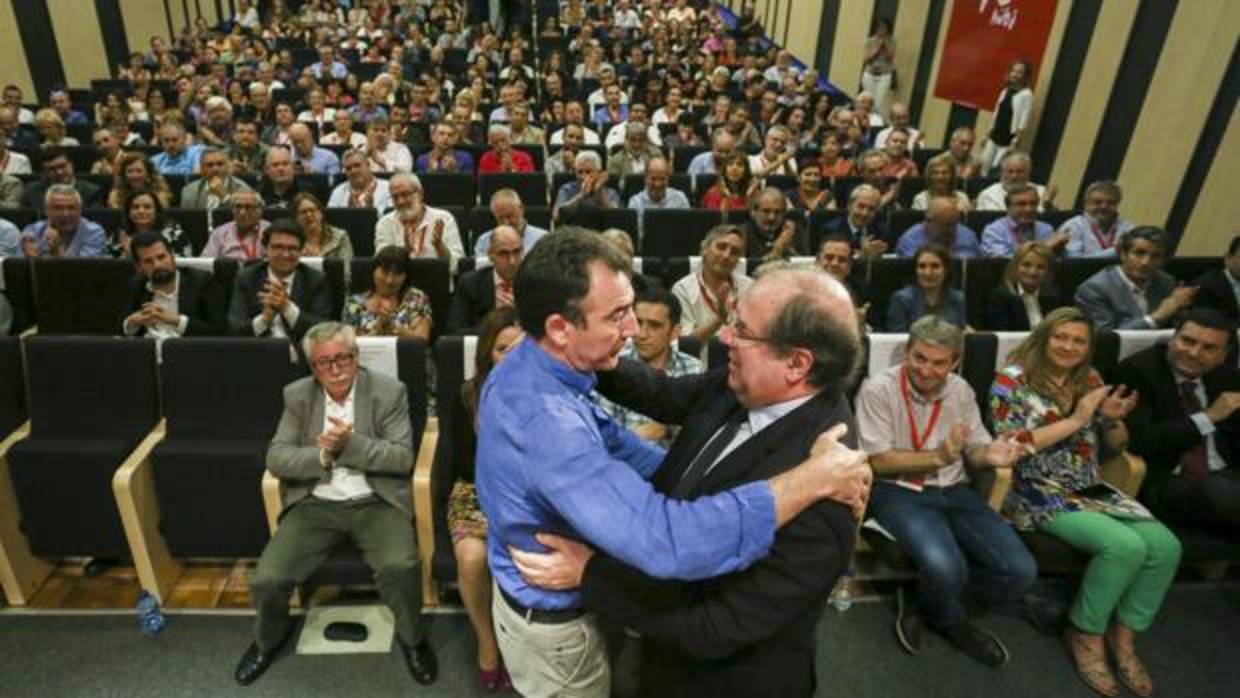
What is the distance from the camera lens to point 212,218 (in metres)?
4.11

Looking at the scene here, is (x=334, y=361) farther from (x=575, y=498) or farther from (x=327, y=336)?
(x=575, y=498)

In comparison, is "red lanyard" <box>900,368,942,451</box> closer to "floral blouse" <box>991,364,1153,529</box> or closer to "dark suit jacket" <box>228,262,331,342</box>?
"floral blouse" <box>991,364,1153,529</box>

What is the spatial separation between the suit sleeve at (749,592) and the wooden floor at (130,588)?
79.8 inches

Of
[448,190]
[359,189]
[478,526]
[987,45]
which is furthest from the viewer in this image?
[987,45]

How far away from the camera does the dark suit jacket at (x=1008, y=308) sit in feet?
11.1

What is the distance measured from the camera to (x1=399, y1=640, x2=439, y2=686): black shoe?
87.6 inches

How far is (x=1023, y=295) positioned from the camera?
3443 mm

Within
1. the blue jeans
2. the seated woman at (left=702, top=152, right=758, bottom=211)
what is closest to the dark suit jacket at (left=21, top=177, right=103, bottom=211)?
the seated woman at (left=702, top=152, right=758, bottom=211)

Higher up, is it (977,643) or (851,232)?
(851,232)

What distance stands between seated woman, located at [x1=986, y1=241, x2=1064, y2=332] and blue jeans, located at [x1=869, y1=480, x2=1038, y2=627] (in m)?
1.29

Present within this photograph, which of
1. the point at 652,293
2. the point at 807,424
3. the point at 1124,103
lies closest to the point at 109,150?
the point at 652,293

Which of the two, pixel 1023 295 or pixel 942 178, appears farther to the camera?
pixel 942 178

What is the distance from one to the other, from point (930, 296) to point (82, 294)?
12.9 ft

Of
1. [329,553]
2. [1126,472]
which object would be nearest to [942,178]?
[1126,472]
